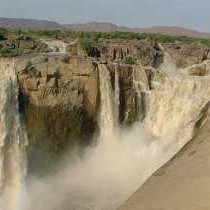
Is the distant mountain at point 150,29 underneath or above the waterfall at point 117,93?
underneath

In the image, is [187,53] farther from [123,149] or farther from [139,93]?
[123,149]

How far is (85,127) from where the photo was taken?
19266 mm

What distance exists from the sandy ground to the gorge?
239 inches

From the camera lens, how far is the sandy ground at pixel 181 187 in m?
8.42

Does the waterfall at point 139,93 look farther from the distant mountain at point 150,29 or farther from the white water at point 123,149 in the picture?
the distant mountain at point 150,29

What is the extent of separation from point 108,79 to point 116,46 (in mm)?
9797

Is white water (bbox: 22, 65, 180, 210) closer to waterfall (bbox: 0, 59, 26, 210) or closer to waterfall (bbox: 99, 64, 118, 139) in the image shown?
waterfall (bbox: 99, 64, 118, 139)

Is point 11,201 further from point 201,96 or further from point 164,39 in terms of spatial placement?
point 164,39

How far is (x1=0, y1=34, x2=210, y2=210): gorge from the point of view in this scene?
17391 millimetres

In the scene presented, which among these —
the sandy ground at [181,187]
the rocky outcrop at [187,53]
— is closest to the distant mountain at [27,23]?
the rocky outcrop at [187,53]

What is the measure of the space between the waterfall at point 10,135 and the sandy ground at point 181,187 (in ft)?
24.8

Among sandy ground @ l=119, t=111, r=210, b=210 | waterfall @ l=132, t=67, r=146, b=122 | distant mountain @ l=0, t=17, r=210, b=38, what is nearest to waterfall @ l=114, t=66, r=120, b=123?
waterfall @ l=132, t=67, r=146, b=122

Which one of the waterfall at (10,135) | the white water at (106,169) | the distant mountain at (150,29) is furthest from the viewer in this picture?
the distant mountain at (150,29)

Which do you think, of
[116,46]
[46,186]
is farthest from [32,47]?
[46,186]
